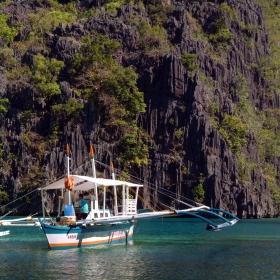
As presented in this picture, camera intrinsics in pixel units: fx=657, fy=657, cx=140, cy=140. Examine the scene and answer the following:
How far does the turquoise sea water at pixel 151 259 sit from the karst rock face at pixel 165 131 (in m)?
38.3

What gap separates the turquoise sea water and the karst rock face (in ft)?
126

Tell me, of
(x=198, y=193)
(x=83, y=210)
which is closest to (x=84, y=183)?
(x=83, y=210)

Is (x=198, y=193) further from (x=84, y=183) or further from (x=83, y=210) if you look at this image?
(x=83, y=210)

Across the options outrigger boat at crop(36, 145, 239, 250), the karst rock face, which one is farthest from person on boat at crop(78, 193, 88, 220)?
the karst rock face

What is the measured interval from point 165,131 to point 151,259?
60554 mm

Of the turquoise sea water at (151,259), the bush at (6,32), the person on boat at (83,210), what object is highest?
the bush at (6,32)

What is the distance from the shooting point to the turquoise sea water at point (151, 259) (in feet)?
116

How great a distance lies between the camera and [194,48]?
11212 cm

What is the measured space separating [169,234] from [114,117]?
43.4m

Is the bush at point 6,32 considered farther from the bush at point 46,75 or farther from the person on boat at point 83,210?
the person on boat at point 83,210

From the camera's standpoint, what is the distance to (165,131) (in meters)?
100

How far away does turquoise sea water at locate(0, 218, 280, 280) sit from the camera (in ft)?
116

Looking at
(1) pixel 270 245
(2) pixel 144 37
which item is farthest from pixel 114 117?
(1) pixel 270 245

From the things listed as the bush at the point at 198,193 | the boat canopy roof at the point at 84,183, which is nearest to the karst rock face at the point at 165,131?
the bush at the point at 198,193
